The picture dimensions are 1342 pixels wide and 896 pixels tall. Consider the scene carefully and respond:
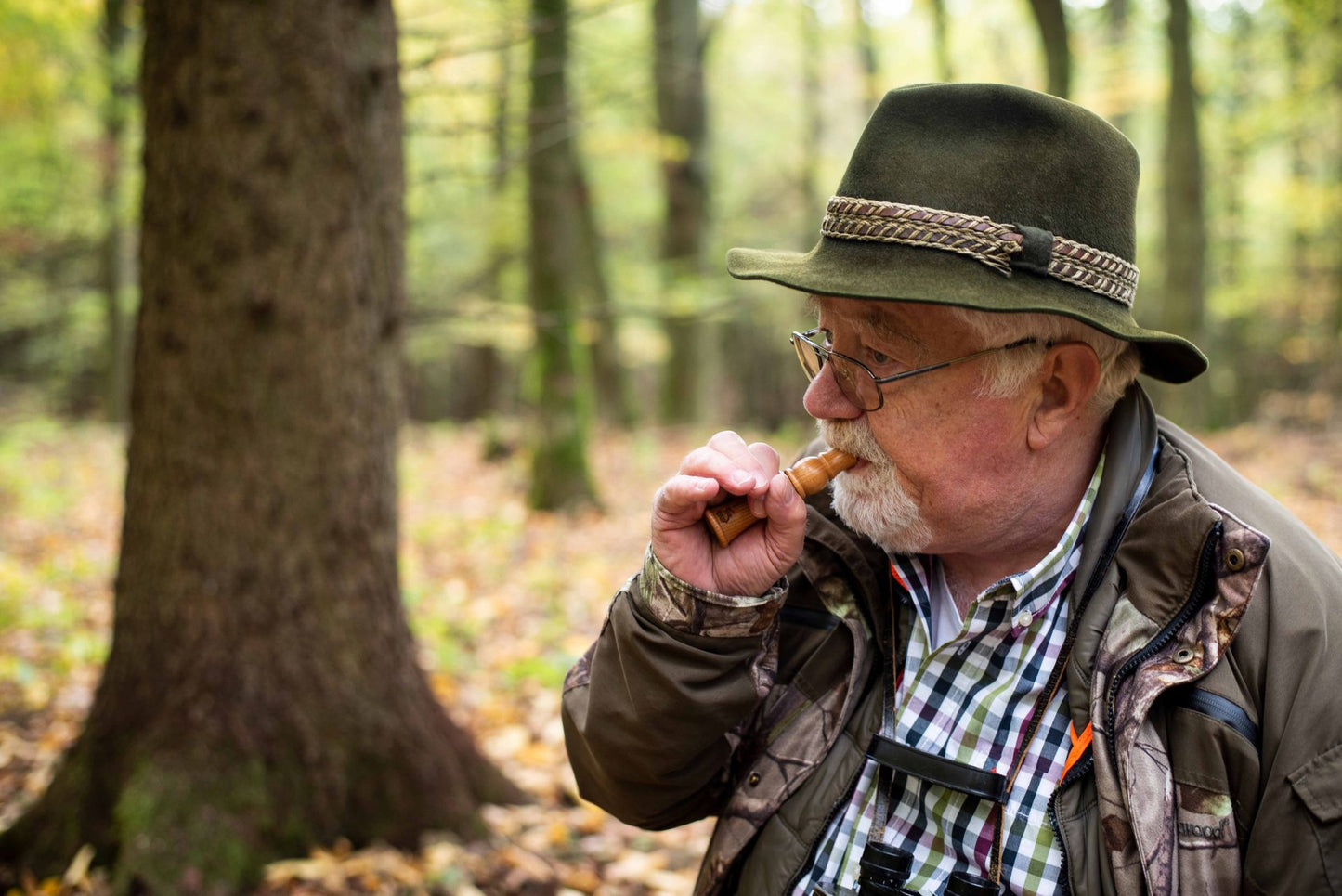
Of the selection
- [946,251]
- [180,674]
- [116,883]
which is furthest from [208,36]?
[116,883]

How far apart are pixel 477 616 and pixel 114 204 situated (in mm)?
10749

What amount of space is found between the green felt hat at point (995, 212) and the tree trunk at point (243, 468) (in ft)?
6.02

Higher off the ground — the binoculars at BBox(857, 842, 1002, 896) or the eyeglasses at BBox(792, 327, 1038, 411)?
the eyeglasses at BBox(792, 327, 1038, 411)

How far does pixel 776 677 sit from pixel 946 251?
0.96 metres

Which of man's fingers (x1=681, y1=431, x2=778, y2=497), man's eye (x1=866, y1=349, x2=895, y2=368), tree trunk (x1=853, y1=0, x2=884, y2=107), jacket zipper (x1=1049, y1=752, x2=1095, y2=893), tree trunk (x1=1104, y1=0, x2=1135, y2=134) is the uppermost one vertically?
tree trunk (x1=853, y1=0, x2=884, y2=107)

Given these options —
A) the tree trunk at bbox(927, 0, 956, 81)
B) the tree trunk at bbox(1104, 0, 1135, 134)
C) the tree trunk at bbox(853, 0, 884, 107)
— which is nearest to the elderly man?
the tree trunk at bbox(1104, 0, 1135, 134)

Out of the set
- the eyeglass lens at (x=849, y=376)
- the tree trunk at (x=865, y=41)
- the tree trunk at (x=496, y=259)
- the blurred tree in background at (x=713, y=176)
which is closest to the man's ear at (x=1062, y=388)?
the eyeglass lens at (x=849, y=376)

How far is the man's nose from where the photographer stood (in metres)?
1.96

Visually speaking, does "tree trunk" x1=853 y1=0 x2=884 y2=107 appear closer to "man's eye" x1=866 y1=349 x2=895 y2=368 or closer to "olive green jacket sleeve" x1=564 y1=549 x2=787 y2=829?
"man's eye" x1=866 y1=349 x2=895 y2=368

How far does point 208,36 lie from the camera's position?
2814mm

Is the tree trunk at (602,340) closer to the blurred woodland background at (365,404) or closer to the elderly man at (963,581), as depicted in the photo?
the blurred woodland background at (365,404)

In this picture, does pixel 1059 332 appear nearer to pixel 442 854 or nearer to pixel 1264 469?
pixel 442 854

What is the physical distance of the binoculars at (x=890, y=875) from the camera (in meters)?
1.75

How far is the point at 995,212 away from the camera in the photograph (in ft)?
5.70
